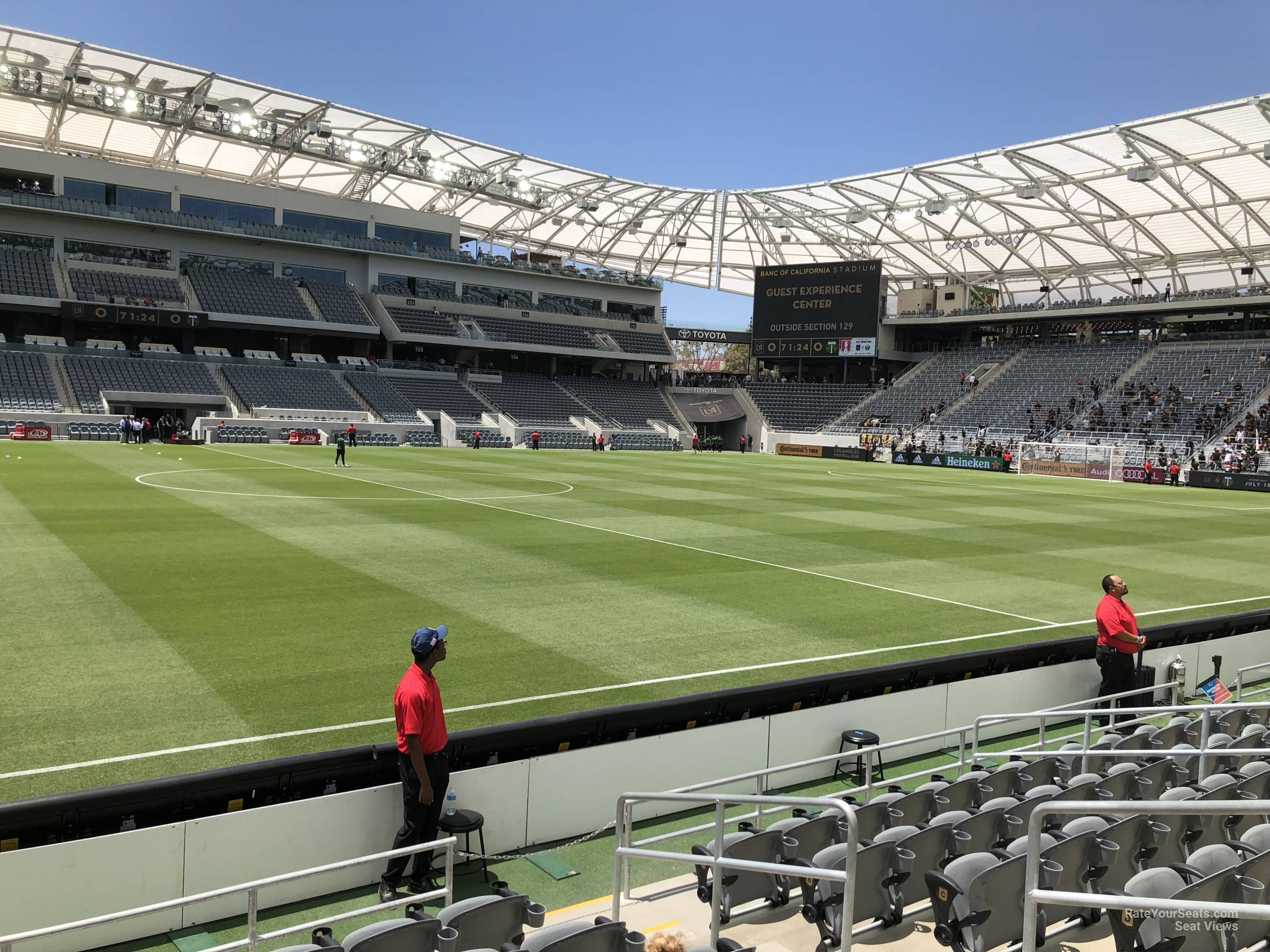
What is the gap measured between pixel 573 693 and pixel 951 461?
54.6 meters

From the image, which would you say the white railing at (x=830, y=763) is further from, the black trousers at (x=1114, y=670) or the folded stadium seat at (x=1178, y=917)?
the folded stadium seat at (x=1178, y=917)

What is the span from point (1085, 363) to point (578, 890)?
72.6 m

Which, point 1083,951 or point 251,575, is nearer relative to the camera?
point 1083,951

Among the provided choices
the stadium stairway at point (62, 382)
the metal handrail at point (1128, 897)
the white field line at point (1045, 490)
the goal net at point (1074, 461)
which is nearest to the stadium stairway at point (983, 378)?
the goal net at point (1074, 461)

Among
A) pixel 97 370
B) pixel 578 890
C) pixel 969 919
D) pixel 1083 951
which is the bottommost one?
pixel 578 890

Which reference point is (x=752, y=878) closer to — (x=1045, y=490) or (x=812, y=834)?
(x=812, y=834)

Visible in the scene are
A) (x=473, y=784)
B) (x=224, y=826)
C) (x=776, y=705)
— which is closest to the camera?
(x=224, y=826)

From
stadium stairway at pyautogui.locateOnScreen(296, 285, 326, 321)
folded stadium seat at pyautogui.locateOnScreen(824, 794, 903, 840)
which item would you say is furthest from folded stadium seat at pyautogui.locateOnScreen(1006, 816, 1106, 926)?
stadium stairway at pyautogui.locateOnScreen(296, 285, 326, 321)

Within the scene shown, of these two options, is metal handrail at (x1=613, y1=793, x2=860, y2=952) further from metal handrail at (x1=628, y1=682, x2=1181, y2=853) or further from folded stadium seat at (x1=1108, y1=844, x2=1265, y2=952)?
folded stadium seat at (x1=1108, y1=844, x2=1265, y2=952)

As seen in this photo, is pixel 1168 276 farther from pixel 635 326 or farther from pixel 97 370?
pixel 97 370

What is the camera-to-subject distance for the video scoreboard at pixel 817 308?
72938 mm

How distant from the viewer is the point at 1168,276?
67.7 metres

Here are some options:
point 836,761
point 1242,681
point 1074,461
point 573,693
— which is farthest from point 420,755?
point 1074,461

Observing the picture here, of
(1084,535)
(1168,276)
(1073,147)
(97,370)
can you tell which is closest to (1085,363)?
(1168,276)
